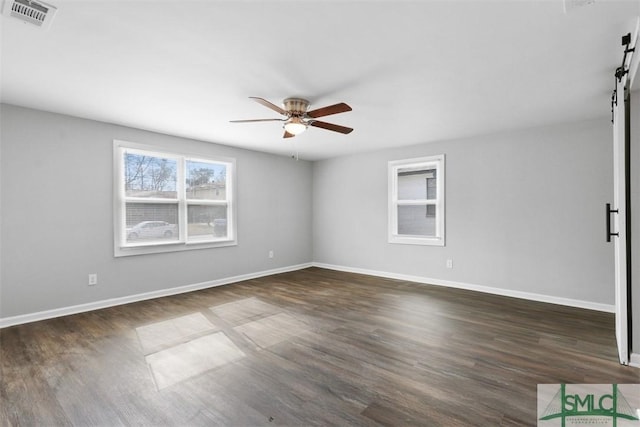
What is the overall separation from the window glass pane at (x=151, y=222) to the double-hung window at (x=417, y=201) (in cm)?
384

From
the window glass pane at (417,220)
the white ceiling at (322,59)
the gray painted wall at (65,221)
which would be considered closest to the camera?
the white ceiling at (322,59)

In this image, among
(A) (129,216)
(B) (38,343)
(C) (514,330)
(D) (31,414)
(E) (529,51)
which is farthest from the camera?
(A) (129,216)

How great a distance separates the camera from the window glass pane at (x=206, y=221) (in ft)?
16.3

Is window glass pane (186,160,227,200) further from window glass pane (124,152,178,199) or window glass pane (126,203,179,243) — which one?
window glass pane (126,203,179,243)

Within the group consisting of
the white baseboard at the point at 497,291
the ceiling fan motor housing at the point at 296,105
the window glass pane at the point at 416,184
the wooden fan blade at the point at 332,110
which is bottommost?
the white baseboard at the point at 497,291

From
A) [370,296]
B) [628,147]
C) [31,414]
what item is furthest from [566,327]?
[31,414]

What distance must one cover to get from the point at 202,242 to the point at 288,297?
5.89ft

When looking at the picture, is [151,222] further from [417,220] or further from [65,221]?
[417,220]

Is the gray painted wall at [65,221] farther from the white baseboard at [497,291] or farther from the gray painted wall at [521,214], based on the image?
the gray painted wall at [521,214]

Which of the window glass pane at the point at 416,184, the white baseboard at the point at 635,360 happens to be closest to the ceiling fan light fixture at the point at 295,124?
the window glass pane at the point at 416,184

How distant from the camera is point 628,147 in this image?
2.42 m

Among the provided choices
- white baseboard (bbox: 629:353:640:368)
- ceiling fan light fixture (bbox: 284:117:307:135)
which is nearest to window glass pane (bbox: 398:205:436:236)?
white baseboard (bbox: 629:353:640:368)

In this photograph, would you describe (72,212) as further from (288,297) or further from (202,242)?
(288,297)

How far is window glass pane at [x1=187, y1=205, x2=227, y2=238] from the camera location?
4.98 meters
